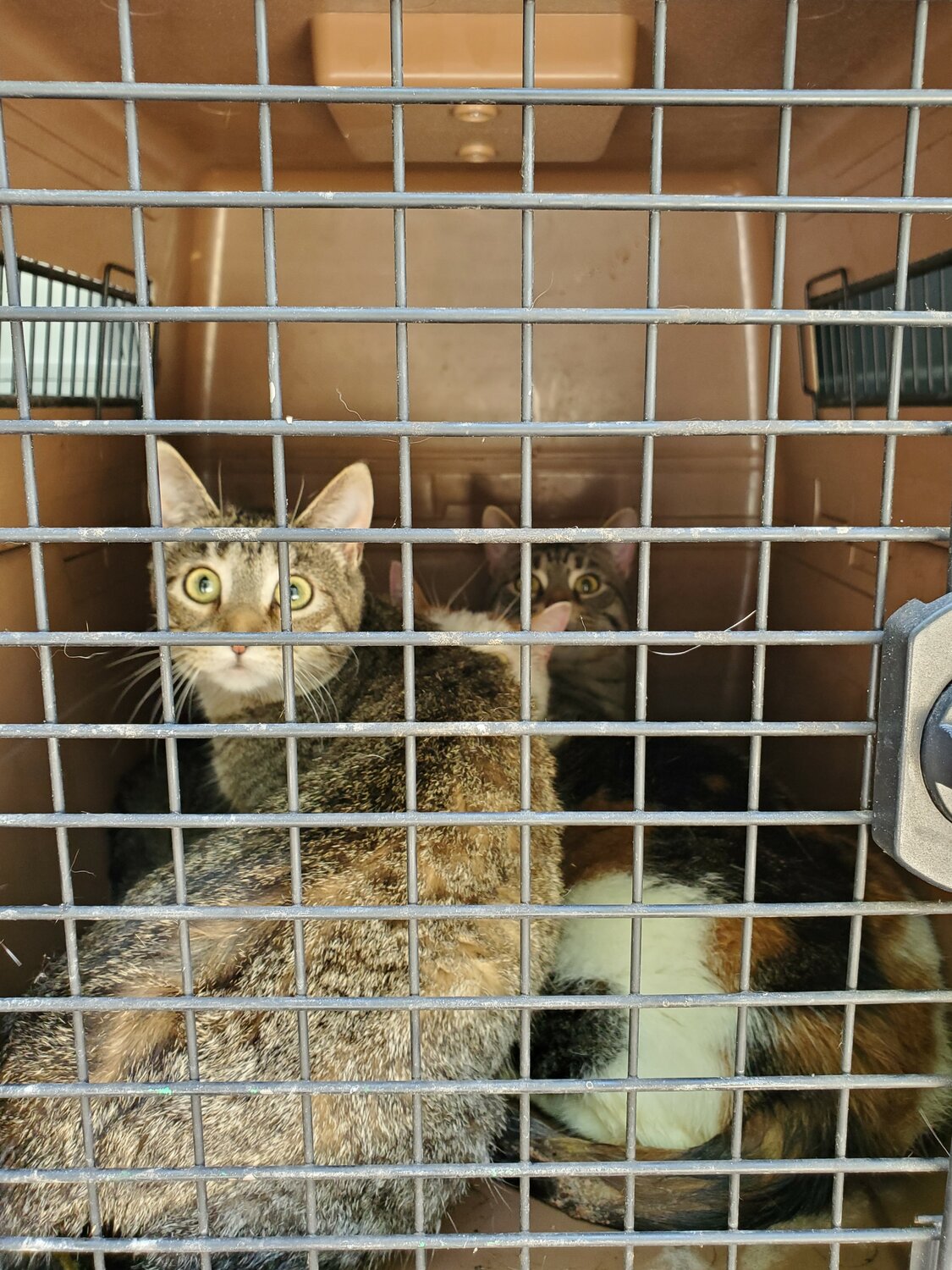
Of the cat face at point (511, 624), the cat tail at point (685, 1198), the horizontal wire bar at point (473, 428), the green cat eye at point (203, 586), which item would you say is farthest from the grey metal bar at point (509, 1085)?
the green cat eye at point (203, 586)

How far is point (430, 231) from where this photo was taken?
2.01m

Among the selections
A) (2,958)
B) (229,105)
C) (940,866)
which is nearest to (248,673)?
(2,958)

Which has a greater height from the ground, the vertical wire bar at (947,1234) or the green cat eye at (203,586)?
the green cat eye at (203,586)

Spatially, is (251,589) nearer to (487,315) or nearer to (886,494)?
(487,315)

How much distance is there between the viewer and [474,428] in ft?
2.34

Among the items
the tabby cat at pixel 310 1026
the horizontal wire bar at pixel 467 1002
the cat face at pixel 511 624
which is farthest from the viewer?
the cat face at pixel 511 624

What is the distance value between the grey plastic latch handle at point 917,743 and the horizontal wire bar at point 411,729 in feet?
0.10

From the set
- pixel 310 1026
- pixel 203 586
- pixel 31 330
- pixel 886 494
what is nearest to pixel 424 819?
pixel 310 1026

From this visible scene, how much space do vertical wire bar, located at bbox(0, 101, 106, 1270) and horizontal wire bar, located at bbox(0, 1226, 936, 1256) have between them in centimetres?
4

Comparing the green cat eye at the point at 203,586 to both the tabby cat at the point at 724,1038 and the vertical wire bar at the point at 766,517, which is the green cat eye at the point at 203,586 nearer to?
the tabby cat at the point at 724,1038

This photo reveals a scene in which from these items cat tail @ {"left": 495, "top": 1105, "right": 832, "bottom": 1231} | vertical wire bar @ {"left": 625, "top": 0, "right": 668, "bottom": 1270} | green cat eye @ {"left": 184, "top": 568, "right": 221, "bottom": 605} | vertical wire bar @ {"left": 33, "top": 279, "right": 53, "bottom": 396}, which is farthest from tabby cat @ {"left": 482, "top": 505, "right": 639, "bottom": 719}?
vertical wire bar @ {"left": 625, "top": 0, "right": 668, "bottom": 1270}

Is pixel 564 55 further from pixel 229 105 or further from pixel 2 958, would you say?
pixel 2 958

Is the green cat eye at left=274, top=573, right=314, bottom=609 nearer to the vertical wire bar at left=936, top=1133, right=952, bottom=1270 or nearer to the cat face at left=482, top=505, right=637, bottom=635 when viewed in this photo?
the cat face at left=482, top=505, right=637, bottom=635

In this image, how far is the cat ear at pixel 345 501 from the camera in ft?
5.21
